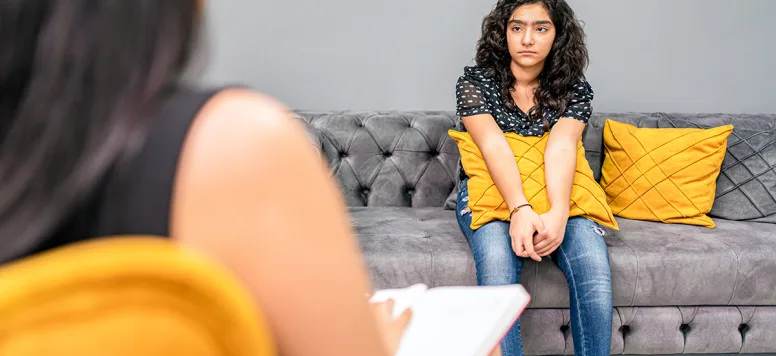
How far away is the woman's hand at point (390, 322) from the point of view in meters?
0.68

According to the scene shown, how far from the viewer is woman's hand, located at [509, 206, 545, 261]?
63.2 inches

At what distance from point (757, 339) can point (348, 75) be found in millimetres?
1904

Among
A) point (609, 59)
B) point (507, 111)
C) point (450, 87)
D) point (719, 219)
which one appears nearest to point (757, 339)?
point (719, 219)

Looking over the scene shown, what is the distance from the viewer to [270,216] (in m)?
0.33

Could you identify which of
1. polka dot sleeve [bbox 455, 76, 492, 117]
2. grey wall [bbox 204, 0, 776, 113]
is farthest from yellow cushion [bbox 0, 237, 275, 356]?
grey wall [bbox 204, 0, 776, 113]

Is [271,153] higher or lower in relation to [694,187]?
higher

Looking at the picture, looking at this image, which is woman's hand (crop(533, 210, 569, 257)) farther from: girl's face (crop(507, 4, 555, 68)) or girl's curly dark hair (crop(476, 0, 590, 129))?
girl's face (crop(507, 4, 555, 68))

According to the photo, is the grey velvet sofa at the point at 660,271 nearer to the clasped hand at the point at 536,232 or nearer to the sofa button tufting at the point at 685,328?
the sofa button tufting at the point at 685,328

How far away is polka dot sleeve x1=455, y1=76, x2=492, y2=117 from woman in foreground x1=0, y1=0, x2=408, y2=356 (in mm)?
1559

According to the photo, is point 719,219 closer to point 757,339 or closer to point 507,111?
point 757,339

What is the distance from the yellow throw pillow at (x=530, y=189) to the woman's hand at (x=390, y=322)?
1.02 metres

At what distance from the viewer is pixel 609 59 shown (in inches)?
106

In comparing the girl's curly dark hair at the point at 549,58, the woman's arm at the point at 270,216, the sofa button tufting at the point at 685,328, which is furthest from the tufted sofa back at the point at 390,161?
the woman's arm at the point at 270,216

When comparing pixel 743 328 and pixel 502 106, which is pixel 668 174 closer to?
pixel 743 328
